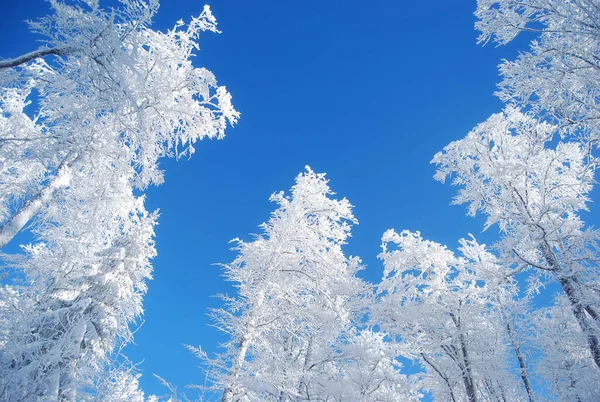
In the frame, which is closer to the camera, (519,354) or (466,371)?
(466,371)

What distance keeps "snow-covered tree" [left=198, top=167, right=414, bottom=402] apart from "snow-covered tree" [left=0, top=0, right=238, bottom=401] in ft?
10.3

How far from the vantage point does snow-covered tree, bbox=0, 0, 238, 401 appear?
5.81 m

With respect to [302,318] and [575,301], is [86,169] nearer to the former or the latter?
[302,318]

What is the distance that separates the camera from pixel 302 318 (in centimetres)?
1096

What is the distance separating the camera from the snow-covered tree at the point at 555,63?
21.6 feet

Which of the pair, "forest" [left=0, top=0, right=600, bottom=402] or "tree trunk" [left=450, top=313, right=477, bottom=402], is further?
"tree trunk" [left=450, top=313, right=477, bottom=402]

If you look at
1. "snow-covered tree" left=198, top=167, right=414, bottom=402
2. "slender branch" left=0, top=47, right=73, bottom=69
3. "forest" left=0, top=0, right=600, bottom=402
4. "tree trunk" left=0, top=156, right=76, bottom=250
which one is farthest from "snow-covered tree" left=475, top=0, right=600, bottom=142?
"tree trunk" left=0, top=156, right=76, bottom=250

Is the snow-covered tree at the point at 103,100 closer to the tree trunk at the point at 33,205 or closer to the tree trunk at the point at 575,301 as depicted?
the tree trunk at the point at 33,205

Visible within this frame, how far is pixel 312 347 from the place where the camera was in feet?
38.4

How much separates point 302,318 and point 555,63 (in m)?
9.58

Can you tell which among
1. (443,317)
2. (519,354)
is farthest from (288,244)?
(519,354)

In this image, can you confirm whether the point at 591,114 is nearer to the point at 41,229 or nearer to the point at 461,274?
the point at 461,274

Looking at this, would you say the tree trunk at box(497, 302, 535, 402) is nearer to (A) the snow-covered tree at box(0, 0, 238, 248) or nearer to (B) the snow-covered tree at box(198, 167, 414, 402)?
(B) the snow-covered tree at box(198, 167, 414, 402)

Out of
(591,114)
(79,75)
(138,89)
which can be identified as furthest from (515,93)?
(79,75)
